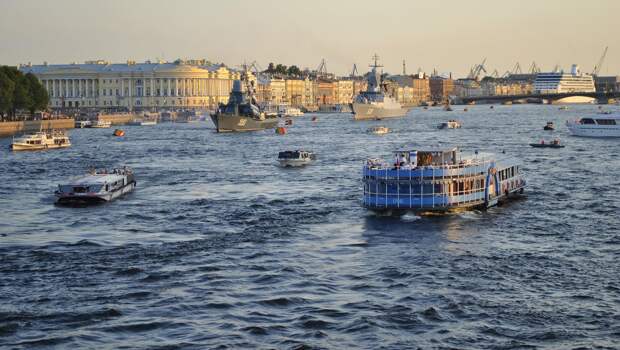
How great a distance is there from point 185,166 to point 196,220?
84.2 ft

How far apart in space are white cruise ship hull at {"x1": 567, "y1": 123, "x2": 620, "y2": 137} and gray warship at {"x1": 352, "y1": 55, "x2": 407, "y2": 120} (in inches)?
2186

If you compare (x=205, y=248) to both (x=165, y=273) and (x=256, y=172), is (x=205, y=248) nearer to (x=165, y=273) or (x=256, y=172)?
(x=165, y=273)

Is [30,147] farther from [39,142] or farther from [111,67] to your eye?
[111,67]

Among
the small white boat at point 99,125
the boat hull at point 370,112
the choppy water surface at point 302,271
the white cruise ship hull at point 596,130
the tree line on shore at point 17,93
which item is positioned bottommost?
the choppy water surface at point 302,271

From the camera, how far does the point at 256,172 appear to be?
57531mm

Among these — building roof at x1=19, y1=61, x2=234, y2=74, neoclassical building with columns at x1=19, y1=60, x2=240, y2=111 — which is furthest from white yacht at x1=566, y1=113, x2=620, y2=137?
building roof at x1=19, y1=61, x2=234, y2=74

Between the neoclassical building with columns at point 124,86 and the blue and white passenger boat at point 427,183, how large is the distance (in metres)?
154

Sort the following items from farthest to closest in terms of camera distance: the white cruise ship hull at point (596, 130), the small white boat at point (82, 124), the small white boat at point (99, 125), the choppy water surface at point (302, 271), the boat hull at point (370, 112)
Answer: the boat hull at point (370, 112) → the small white boat at point (82, 124) → the small white boat at point (99, 125) → the white cruise ship hull at point (596, 130) → the choppy water surface at point (302, 271)

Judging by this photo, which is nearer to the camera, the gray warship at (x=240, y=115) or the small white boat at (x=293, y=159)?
the small white boat at (x=293, y=159)

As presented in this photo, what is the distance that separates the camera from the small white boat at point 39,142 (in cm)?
7750

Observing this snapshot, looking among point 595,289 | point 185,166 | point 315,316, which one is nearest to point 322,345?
point 315,316

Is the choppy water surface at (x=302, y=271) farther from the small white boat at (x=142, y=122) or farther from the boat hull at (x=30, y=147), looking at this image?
the small white boat at (x=142, y=122)

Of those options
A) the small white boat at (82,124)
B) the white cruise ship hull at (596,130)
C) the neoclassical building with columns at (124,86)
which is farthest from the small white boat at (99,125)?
the white cruise ship hull at (596,130)

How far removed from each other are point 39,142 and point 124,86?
11223 centimetres
